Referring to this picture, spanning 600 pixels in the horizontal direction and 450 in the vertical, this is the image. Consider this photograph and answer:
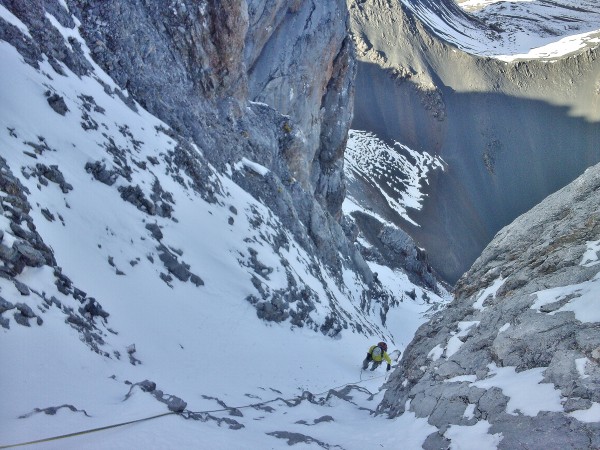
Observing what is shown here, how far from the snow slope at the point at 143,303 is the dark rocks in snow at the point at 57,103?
0.03 metres

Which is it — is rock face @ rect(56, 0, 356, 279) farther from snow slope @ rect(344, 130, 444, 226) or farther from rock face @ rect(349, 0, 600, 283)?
rock face @ rect(349, 0, 600, 283)

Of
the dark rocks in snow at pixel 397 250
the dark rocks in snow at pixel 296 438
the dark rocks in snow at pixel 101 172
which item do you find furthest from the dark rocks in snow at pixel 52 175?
the dark rocks in snow at pixel 397 250

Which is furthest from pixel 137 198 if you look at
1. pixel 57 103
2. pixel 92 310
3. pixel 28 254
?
pixel 28 254

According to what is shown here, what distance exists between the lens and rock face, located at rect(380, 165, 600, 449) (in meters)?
5.59

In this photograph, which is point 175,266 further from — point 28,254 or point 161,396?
point 161,396

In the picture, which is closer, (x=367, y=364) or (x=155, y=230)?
(x=155, y=230)

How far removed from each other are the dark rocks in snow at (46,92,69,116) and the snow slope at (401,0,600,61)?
77787 mm

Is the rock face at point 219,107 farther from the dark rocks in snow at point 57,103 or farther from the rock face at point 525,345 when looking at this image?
the rock face at point 525,345

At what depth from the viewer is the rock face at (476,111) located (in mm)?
68125

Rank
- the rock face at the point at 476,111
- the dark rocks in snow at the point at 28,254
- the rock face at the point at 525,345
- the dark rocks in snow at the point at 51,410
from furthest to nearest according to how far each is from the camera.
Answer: the rock face at the point at 476,111 < the dark rocks in snow at the point at 28,254 < the rock face at the point at 525,345 < the dark rocks in snow at the point at 51,410

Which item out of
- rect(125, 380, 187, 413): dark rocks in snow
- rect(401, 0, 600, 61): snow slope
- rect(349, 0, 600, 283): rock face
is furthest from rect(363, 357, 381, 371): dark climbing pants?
rect(401, 0, 600, 61): snow slope

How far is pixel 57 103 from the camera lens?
39.9 ft

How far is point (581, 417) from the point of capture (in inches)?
206

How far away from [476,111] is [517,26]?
113 feet
